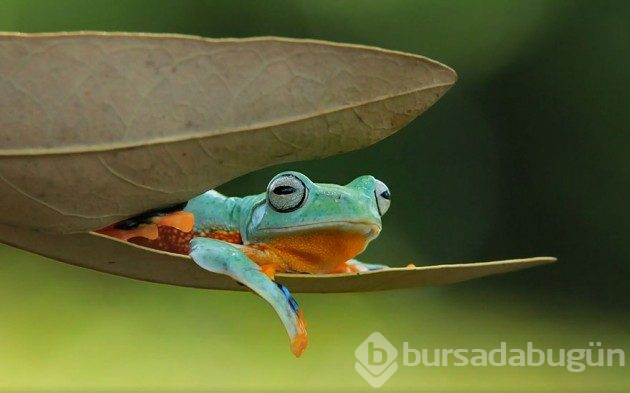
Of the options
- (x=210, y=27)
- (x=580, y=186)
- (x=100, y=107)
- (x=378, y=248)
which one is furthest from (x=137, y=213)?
(x=580, y=186)

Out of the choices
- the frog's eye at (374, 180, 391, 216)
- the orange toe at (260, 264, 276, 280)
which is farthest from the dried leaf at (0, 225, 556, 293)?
the frog's eye at (374, 180, 391, 216)

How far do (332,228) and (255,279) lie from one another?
0.37 feet

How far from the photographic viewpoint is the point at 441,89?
0.81 ft

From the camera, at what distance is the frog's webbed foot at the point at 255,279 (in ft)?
0.99

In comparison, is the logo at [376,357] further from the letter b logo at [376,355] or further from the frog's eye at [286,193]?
the frog's eye at [286,193]

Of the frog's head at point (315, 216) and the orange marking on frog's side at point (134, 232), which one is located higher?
the frog's head at point (315, 216)

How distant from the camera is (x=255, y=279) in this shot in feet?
1.02

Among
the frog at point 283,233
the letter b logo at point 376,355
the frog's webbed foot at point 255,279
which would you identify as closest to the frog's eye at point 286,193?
the frog at point 283,233

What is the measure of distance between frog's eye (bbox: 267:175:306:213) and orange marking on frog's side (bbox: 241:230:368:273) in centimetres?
2

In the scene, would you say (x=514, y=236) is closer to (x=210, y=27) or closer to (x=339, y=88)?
(x=210, y=27)

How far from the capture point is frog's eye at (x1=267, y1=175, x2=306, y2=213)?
0.43 metres

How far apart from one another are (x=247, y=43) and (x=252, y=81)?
0.01 meters

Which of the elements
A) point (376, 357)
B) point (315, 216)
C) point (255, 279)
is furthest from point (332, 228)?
point (376, 357)

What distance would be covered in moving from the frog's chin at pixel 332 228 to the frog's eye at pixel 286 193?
1cm
